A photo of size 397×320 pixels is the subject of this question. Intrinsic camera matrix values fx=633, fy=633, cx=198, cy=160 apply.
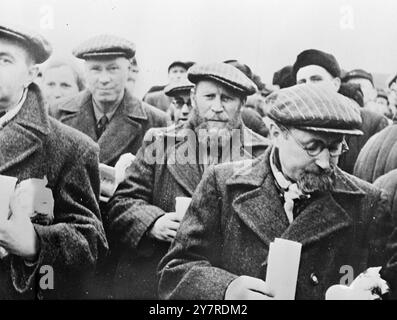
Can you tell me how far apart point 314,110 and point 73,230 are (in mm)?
1784

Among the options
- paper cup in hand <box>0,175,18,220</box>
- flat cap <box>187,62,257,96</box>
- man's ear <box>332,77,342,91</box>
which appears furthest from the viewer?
man's ear <box>332,77,342,91</box>

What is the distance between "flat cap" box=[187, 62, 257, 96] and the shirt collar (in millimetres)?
1103

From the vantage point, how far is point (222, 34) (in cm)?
430

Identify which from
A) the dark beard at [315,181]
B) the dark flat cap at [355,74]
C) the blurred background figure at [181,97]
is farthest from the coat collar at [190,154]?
the dark flat cap at [355,74]

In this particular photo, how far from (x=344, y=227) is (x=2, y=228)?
2256 millimetres

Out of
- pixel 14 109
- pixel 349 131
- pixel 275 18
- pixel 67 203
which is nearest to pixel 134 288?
pixel 67 203

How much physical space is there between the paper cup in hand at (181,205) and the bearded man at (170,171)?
2 cm

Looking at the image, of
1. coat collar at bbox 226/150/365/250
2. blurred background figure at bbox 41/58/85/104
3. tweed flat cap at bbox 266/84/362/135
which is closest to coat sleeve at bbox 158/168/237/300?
coat collar at bbox 226/150/365/250

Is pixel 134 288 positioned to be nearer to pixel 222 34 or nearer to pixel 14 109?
pixel 14 109

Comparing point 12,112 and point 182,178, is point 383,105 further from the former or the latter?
point 12,112

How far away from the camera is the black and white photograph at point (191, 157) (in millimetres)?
4184

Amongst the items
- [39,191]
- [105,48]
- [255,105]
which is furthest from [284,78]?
[39,191]

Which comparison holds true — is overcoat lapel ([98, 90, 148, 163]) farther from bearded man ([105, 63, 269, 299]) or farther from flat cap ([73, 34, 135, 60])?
flat cap ([73, 34, 135, 60])

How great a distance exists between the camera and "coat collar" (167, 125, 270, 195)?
4250 mm
